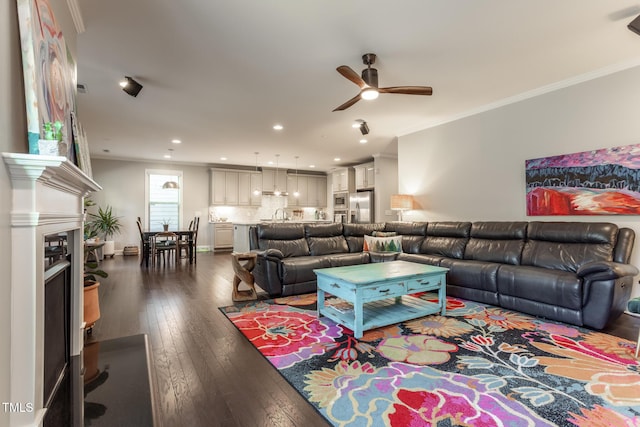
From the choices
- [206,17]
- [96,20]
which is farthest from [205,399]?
[96,20]

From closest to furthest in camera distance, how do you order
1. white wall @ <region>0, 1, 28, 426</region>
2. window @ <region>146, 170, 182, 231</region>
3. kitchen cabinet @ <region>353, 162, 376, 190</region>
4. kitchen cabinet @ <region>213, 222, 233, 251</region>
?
white wall @ <region>0, 1, 28, 426</region> < kitchen cabinet @ <region>353, 162, 376, 190</region> < window @ <region>146, 170, 182, 231</region> < kitchen cabinet @ <region>213, 222, 233, 251</region>

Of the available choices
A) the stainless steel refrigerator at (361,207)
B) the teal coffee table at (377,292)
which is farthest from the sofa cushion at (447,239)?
the stainless steel refrigerator at (361,207)

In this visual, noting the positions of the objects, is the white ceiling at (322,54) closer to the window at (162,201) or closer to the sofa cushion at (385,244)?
the sofa cushion at (385,244)

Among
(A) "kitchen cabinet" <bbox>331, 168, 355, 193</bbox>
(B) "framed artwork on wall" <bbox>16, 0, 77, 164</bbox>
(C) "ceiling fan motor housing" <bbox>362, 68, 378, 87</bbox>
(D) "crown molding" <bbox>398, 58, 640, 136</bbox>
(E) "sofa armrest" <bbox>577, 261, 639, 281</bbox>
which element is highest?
(D) "crown molding" <bbox>398, 58, 640, 136</bbox>

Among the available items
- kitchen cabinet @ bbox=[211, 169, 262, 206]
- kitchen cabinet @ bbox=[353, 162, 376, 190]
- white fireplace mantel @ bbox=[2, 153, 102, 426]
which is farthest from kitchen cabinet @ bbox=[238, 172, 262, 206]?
white fireplace mantel @ bbox=[2, 153, 102, 426]

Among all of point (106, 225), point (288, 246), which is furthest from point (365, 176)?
point (106, 225)

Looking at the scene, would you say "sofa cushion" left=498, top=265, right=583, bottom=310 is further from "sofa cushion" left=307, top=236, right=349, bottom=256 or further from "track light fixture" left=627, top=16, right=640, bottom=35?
"sofa cushion" left=307, top=236, right=349, bottom=256

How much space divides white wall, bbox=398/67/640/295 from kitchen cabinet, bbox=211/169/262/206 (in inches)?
204

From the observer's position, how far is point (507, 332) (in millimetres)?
2842

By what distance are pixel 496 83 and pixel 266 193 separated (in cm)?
744

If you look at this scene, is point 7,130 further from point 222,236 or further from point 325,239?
point 222,236

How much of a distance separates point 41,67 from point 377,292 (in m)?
2.77

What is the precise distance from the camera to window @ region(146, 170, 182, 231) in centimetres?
868

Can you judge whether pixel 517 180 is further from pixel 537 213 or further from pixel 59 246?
pixel 59 246
